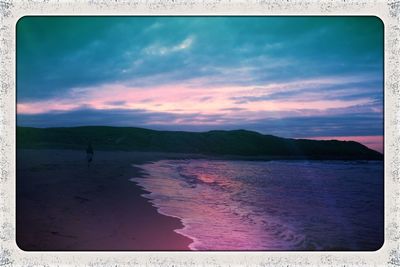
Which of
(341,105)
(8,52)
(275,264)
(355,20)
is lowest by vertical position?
(275,264)

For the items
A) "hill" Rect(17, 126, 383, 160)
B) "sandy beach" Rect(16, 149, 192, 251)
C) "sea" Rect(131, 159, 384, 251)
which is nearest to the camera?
"sandy beach" Rect(16, 149, 192, 251)

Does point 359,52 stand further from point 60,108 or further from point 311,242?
point 60,108

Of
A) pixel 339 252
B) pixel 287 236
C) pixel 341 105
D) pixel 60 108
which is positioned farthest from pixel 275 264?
pixel 60 108

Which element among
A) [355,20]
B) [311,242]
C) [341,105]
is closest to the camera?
[311,242]

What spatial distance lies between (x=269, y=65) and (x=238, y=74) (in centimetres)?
54

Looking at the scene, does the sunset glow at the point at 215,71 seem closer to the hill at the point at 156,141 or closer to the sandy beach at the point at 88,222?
the sandy beach at the point at 88,222

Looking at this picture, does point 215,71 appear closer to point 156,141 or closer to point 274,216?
point 274,216

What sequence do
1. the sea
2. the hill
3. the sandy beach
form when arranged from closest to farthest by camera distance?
the sandy beach → the sea → the hill

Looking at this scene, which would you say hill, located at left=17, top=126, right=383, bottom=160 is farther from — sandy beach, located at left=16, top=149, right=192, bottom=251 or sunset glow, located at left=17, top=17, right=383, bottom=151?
sandy beach, located at left=16, top=149, right=192, bottom=251

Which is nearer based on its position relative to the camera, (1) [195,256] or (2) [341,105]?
(1) [195,256]

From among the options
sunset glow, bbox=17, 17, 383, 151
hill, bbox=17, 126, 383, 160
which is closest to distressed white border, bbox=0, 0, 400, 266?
sunset glow, bbox=17, 17, 383, 151

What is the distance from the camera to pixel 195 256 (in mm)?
3523

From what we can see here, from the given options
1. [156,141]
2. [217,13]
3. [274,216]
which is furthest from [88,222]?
[156,141]

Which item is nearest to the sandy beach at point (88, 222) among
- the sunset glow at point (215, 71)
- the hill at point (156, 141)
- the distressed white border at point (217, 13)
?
the distressed white border at point (217, 13)
